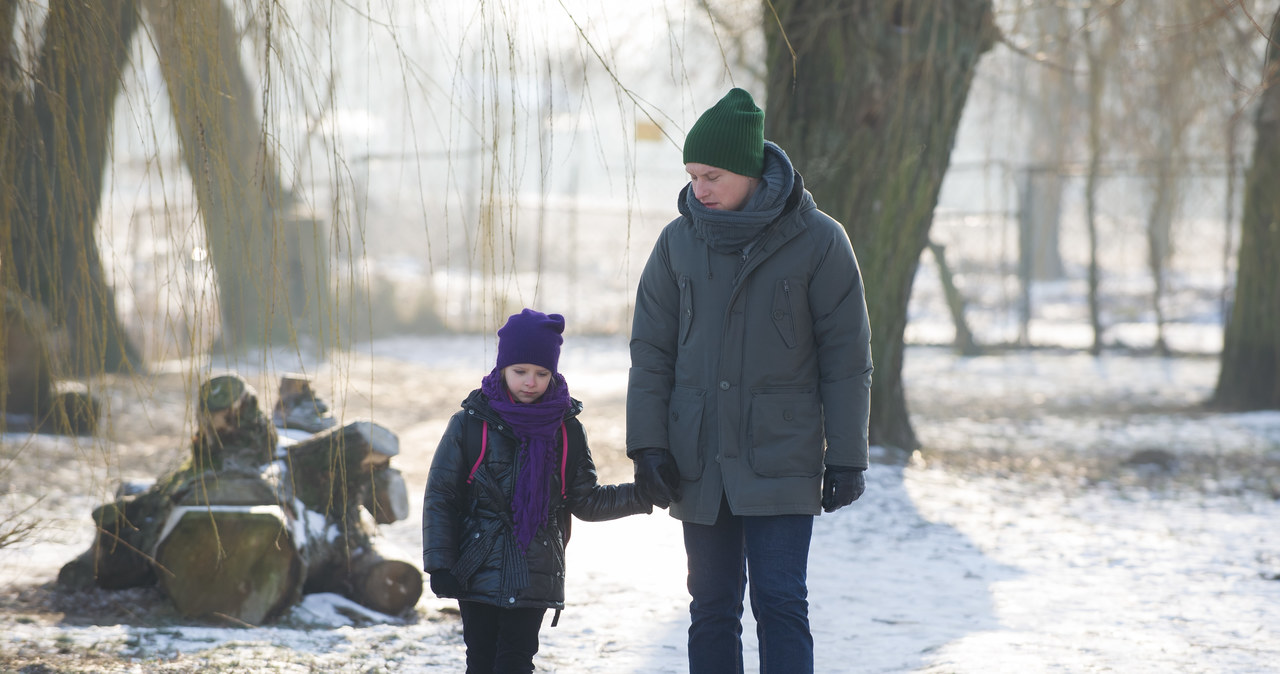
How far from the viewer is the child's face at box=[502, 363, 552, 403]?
2629 mm

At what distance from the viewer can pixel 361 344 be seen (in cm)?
1298

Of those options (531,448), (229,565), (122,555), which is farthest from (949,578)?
(122,555)

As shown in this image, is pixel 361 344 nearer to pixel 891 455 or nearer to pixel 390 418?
pixel 390 418

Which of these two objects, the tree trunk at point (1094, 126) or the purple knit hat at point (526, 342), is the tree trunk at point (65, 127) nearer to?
the purple knit hat at point (526, 342)

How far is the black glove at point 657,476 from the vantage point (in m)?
2.56

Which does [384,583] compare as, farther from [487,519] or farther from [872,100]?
[872,100]

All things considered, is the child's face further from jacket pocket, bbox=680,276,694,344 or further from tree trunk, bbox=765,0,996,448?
tree trunk, bbox=765,0,996,448

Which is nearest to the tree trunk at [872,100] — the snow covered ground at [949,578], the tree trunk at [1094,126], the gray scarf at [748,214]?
the tree trunk at [1094,126]

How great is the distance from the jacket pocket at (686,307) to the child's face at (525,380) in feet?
1.08

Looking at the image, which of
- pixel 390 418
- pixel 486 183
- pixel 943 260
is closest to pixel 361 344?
pixel 390 418

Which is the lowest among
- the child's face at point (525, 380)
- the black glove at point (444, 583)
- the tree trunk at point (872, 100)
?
the black glove at point (444, 583)

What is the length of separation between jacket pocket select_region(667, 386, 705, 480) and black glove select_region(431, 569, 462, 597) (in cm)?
56

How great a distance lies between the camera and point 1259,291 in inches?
324

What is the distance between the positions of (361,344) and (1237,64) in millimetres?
9099
